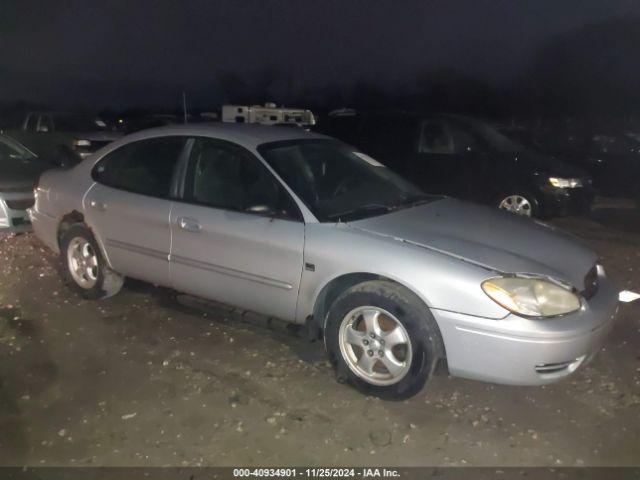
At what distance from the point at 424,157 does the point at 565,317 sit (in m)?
5.62

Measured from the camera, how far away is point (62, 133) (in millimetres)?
13008

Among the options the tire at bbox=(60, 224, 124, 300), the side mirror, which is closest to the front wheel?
the side mirror

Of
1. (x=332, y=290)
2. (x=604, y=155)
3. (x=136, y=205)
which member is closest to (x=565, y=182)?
(x=604, y=155)

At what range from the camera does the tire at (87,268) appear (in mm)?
4891

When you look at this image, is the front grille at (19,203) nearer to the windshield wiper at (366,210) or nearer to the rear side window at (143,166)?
the rear side window at (143,166)

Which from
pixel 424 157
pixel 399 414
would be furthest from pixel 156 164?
pixel 424 157

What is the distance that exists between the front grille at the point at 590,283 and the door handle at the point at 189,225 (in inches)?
96.4

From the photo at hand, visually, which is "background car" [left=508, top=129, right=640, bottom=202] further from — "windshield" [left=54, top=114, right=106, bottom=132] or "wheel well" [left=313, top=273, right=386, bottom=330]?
"windshield" [left=54, top=114, right=106, bottom=132]

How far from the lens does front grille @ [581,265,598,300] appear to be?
3.43 m

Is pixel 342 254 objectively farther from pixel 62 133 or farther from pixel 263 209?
pixel 62 133

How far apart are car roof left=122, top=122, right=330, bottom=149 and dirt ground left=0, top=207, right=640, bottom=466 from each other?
1219mm

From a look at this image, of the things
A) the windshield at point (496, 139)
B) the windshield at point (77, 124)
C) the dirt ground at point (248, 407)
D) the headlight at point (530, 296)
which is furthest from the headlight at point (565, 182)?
the windshield at point (77, 124)

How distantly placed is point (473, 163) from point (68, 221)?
5280mm

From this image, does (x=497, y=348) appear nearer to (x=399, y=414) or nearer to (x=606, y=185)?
(x=399, y=414)
